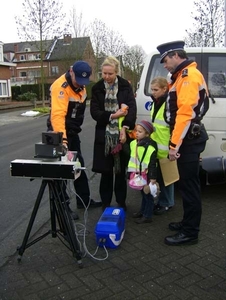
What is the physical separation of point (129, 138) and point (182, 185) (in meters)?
1.11

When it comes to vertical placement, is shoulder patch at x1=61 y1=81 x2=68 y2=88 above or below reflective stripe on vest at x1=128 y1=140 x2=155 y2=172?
above

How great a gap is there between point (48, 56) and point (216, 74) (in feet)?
197

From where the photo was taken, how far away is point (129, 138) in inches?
172

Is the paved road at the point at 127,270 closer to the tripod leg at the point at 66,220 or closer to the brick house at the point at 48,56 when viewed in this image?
the tripod leg at the point at 66,220

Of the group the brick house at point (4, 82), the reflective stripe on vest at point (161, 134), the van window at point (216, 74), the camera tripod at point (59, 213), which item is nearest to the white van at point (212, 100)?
the van window at point (216, 74)

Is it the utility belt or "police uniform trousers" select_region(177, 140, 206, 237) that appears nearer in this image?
the utility belt

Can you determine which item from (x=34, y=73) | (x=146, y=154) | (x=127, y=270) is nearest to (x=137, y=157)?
(x=146, y=154)

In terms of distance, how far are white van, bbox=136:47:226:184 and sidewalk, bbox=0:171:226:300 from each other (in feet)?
2.65

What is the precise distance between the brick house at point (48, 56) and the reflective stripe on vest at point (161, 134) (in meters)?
23.9

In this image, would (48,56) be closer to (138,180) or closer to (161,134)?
(161,134)

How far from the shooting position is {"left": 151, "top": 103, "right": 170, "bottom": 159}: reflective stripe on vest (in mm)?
4045

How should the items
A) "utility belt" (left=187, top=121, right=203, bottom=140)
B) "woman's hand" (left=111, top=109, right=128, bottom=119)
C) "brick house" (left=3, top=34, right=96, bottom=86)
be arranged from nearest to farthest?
"utility belt" (left=187, top=121, right=203, bottom=140), "woman's hand" (left=111, top=109, right=128, bottom=119), "brick house" (left=3, top=34, right=96, bottom=86)

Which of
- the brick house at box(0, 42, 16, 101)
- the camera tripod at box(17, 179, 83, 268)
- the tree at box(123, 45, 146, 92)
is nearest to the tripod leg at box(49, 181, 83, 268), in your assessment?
the camera tripod at box(17, 179, 83, 268)

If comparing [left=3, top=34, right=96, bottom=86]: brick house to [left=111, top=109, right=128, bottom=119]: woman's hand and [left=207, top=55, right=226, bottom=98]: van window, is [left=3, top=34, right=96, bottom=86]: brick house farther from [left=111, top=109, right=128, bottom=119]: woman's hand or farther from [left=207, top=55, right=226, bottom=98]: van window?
[left=111, top=109, right=128, bottom=119]: woman's hand
